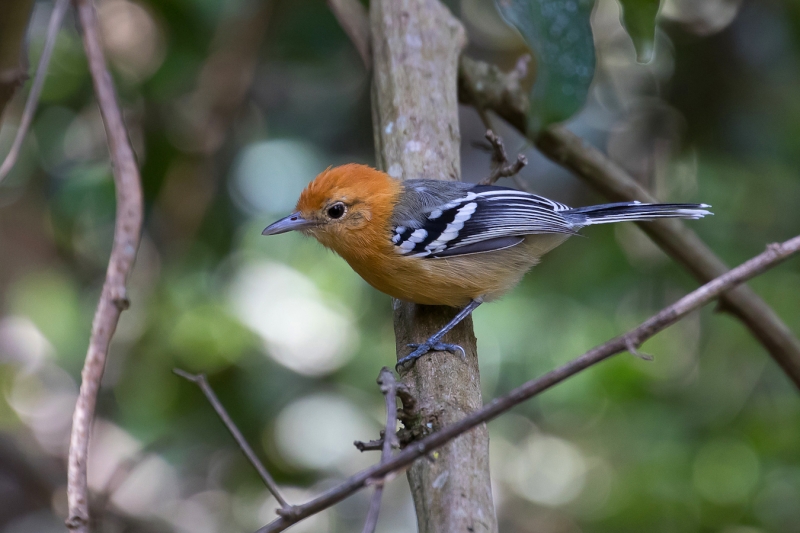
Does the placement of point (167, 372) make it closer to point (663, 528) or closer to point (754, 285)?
point (663, 528)

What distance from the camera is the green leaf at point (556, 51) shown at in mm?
2500

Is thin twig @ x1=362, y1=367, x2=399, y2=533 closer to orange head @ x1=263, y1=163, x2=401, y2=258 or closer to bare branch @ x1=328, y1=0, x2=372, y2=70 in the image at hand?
orange head @ x1=263, y1=163, x2=401, y2=258

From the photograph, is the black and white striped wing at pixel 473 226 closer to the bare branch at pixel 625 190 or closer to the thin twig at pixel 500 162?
the thin twig at pixel 500 162

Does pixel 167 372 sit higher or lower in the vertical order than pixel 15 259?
lower

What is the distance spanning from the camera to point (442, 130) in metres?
3.01

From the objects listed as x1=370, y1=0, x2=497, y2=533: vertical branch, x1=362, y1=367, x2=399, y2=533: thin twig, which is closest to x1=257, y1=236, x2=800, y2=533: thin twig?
x1=362, y1=367, x2=399, y2=533: thin twig

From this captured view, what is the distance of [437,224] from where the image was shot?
321 centimetres

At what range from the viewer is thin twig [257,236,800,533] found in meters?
1.25

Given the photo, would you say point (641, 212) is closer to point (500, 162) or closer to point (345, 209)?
point (500, 162)

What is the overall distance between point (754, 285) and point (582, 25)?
2.35 metres

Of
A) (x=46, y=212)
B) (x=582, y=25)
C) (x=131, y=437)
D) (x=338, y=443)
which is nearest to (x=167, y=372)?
(x=131, y=437)

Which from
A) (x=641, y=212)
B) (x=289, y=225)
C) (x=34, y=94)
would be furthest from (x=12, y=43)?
(x=641, y=212)

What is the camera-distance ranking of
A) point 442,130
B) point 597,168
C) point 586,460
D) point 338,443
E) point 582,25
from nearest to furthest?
point 582,25
point 442,130
point 597,168
point 338,443
point 586,460

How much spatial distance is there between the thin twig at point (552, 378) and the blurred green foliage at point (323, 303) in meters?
2.30
